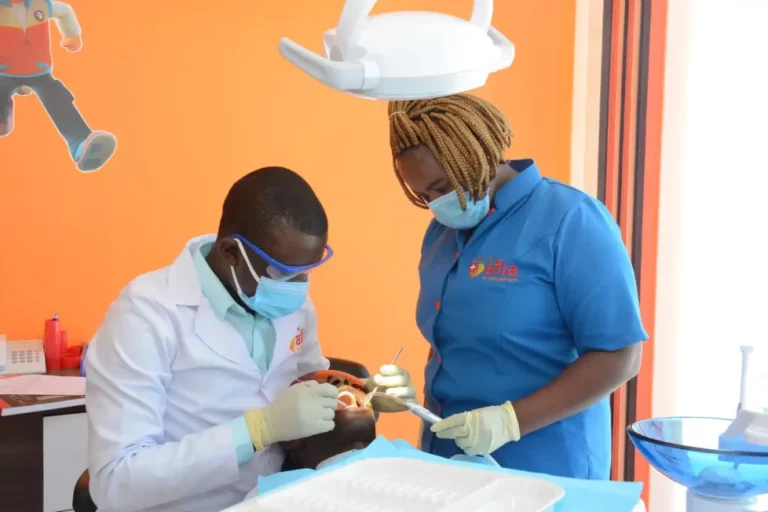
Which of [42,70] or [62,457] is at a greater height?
[42,70]

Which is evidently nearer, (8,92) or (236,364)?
(236,364)

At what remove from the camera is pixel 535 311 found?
1.50 m

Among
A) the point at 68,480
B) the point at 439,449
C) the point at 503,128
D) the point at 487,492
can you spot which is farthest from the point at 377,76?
the point at 68,480

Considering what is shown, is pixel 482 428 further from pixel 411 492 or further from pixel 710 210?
pixel 710 210

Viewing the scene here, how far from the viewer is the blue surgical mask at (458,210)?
5.14 feet

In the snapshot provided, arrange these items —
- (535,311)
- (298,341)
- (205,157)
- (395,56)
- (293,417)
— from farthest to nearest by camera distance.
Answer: (205,157), (298,341), (535,311), (293,417), (395,56)

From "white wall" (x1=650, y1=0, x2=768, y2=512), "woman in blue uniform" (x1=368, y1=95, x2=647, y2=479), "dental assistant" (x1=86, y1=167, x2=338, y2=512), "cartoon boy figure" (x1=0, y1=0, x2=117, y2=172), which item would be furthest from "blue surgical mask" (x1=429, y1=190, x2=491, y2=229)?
"cartoon boy figure" (x1=0, y1=0, x2=117, y2=172)

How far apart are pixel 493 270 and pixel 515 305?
0.29 ft

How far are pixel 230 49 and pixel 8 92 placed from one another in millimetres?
776

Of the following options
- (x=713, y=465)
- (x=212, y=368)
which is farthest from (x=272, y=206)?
(x=713, y=465)

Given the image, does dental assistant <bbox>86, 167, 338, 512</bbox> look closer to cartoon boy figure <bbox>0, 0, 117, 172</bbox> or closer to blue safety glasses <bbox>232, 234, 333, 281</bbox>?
blue safety glasses <bbox>232, 234, 333, 281</bbox>

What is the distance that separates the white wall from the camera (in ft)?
8.52

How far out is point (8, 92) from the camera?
2.61 metres

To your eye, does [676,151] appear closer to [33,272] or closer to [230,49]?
[230,49]
